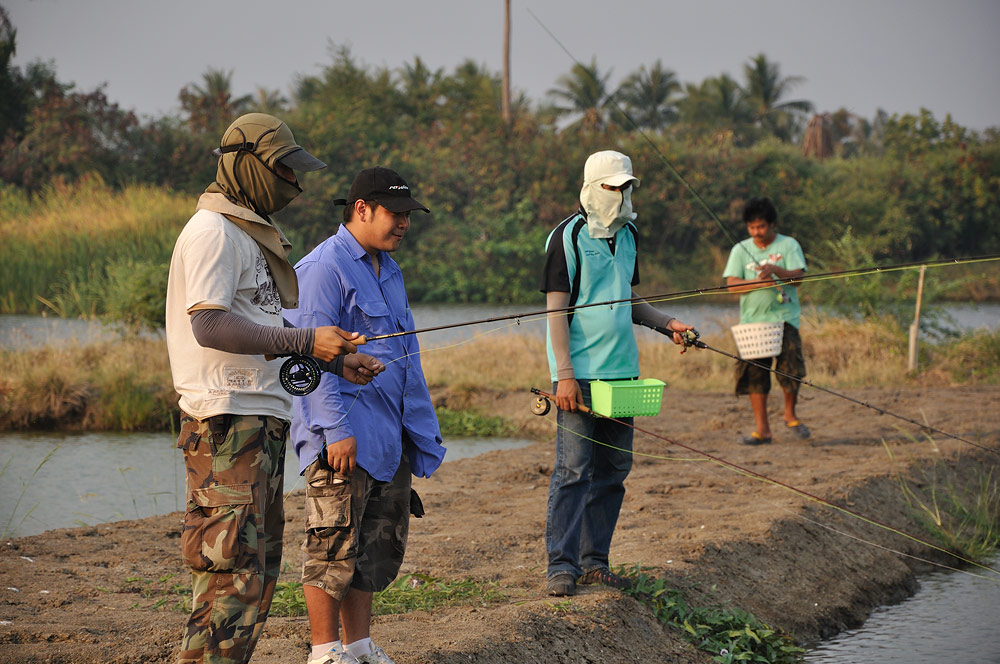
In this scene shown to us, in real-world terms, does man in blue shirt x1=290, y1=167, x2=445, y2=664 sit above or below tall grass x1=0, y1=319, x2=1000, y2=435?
above

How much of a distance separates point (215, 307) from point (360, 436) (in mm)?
846

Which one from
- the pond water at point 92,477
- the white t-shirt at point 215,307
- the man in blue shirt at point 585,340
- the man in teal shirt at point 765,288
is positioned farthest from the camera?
the man in teal shirt at point 765,288

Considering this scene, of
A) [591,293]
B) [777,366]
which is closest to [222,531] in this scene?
[591,293]

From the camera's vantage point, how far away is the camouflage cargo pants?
279 centimetres

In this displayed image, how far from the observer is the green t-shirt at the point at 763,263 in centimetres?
799

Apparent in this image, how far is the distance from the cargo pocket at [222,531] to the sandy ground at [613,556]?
101 centimetres

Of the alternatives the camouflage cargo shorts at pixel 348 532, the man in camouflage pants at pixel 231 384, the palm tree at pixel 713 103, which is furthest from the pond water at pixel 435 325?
the palm tree at pixel 713 103

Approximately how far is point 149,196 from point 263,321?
23.6 metres

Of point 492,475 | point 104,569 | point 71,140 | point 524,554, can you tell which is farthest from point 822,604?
point 71,140

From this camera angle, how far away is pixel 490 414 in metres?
11.5

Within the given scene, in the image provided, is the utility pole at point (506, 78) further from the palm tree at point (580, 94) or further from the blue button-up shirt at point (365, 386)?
the blue button-up shirt at point (365, 386)

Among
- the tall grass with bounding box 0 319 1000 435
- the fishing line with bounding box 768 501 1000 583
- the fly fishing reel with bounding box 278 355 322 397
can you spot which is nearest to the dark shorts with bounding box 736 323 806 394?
the fishing line with bounding box 768 501 1000 583

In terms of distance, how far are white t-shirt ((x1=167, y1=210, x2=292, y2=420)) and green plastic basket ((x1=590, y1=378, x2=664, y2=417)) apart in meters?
1.72

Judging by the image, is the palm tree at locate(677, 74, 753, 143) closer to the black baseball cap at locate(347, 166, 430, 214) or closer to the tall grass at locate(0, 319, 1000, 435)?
the tall grass at locate(0, 319, 1000, 435)
